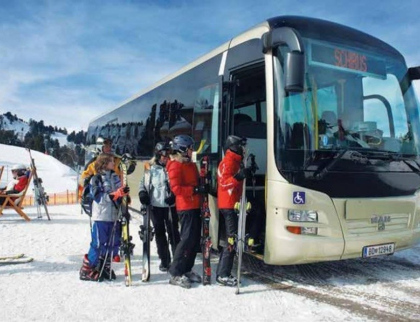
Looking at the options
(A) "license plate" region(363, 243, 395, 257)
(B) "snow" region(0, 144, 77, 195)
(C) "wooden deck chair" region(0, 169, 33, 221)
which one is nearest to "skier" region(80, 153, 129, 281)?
(A) "license plate" region(363, 243, 395, 257)

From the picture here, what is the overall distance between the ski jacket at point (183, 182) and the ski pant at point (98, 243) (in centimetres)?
103

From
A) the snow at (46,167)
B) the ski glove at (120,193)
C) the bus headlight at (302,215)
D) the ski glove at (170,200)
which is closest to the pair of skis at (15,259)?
the ski glove at (120,193)

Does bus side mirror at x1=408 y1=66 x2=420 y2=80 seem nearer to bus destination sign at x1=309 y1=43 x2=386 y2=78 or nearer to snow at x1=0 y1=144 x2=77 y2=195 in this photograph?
bus destination sign at x1=309 y1=43 x2=386 y2=78

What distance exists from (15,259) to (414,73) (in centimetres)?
674

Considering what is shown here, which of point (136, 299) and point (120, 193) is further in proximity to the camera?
point (120, 193)

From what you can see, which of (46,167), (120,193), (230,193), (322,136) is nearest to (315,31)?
(322,136)

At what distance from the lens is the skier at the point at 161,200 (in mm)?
5418

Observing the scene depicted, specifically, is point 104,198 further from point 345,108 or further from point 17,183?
point 17,183

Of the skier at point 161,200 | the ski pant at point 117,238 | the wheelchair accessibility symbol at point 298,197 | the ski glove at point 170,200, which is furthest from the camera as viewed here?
the skier at point 161,200

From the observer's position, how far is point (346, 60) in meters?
5.23

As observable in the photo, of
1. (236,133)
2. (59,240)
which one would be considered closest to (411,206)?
(236,133)

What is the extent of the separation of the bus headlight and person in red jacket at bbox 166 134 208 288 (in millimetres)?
1110

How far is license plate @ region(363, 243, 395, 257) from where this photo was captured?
5.05 m

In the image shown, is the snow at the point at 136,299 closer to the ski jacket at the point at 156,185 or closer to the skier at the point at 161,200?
the skier at the point at 161,200
